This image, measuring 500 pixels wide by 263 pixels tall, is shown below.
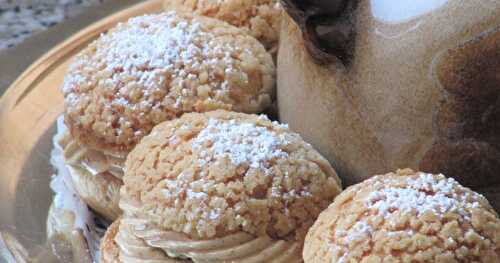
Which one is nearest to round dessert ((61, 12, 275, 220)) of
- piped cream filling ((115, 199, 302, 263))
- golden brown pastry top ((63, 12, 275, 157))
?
golden brown pastry top ((63, 12, 275, 157))

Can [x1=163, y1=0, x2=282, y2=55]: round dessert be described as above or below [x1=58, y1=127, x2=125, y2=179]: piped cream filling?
above

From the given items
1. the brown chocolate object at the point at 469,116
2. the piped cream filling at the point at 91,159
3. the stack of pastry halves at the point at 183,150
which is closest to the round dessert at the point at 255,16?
the stack of pastry halves at the point at 183,150

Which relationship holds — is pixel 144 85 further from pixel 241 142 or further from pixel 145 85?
pixel 241 142

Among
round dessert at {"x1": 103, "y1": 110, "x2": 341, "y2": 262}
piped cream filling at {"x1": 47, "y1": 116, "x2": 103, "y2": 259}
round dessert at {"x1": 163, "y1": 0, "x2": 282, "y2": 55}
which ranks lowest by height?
piped cream filling at {"x1": 47, "y1": 116, "x2": 103, "y2": 259}

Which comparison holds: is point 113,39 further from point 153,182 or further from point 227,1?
point 153,182

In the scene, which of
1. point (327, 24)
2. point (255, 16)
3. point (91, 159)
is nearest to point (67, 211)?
point (91, 159)

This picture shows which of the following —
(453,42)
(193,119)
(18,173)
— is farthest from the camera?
(18,173)

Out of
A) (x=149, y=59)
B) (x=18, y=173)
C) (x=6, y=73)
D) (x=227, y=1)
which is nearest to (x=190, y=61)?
(x=149, y=59)

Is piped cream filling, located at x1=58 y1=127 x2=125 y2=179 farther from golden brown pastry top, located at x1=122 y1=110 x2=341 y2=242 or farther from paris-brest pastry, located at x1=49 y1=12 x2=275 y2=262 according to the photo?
golden brown pastry top, located at x1=122 y1=110 x2=341 y2=242
